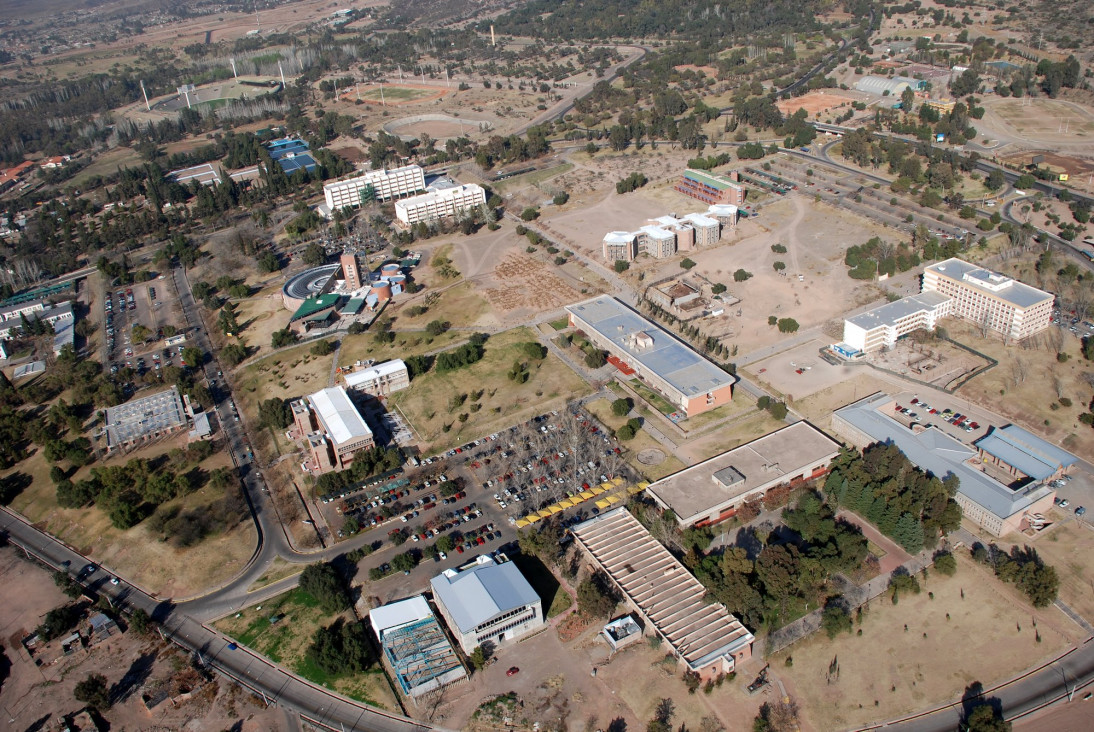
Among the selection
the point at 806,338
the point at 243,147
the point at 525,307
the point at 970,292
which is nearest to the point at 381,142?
the point at 243,147

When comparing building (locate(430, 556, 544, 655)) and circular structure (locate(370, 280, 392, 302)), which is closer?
building (locate(430, 556, 544, 655))

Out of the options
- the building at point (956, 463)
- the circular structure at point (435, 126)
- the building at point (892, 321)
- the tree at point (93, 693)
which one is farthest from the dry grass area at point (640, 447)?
the circular structure at point (435, 126)

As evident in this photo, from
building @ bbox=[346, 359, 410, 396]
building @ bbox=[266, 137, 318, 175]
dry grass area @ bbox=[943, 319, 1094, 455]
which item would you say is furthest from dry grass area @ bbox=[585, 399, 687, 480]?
building @ bbox=[266, 137, 318, 175]

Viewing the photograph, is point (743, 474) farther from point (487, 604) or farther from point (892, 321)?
point (892, 321)

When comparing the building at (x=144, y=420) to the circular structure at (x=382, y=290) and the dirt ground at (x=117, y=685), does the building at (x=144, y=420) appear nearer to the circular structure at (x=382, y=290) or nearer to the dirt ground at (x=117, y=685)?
the dirt ground at (x=117, y=685)

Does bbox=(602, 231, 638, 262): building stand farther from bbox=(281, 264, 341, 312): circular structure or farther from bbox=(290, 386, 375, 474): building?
bbox=(290, 386, 375, 474): building
